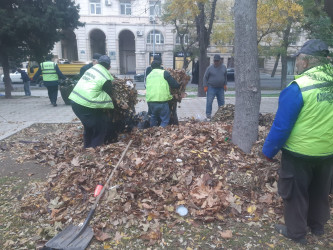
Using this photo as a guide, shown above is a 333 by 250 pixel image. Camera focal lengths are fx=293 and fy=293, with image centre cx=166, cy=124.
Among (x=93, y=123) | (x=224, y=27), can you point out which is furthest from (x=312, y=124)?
(x=224, y=27)

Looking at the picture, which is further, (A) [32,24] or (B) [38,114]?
(A) [32,24]

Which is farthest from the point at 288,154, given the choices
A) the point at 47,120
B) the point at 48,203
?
the point at 47,120

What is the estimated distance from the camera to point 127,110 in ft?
19.1

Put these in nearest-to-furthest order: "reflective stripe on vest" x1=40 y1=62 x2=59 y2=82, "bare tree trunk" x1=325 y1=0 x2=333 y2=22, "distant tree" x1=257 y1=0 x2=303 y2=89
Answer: "bare tree trunk" x1=325 y1=0 x2=333 y2=22 → "reflective stripe on vest" x1=40 y1=62 x2=59 y2=82 → "distant tree" x1=257 y1=0 x2=303 y2=89

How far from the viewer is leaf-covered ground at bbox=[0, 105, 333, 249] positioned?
116 inches

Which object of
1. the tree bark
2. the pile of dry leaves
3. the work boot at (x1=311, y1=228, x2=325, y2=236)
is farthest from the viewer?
the tree bark

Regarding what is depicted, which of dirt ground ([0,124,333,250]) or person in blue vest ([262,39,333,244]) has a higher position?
person in blue vest ([262,39,333,244])

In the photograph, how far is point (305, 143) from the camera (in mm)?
2539

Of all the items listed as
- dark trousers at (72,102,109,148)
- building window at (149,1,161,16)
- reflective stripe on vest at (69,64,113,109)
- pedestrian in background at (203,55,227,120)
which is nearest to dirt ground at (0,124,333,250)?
dark trousers at (72,102,109,148)

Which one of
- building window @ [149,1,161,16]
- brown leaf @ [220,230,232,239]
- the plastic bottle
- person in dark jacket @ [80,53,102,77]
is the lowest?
brown leaf @ [220,230,232,239]

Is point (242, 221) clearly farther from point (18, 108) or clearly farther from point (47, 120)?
point (18, 108)

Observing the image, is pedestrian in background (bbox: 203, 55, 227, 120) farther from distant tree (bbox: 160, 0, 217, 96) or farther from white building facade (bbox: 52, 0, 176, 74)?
white building facade (bbox: 52, 0, 176, 74)

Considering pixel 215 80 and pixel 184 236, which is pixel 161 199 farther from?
pixel 215 80

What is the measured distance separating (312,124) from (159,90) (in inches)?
146
